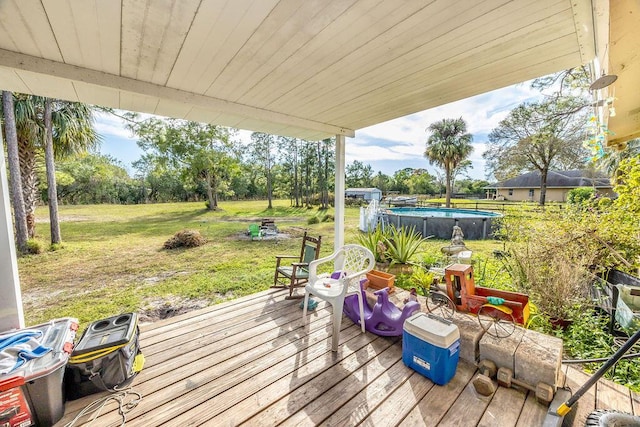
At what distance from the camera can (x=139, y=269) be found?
5.54 metres

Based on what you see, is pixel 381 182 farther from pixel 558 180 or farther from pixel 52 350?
pixel 52 350

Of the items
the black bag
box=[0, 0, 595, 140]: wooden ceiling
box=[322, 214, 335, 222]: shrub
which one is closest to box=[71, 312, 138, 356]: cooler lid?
the black bag

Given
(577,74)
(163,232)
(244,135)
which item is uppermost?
(244,135)

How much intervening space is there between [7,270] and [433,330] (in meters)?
3.27

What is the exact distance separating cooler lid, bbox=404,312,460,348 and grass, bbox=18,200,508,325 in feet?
7.60

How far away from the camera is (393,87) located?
7.32ft

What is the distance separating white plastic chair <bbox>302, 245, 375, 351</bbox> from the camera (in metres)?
2.20

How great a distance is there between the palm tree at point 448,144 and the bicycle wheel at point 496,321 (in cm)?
1642

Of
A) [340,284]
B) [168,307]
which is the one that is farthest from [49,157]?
[340,284]

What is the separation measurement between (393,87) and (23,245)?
860cm

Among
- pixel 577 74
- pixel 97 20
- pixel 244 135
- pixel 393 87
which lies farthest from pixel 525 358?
pixel 244 135

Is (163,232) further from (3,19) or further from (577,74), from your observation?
(577,74)

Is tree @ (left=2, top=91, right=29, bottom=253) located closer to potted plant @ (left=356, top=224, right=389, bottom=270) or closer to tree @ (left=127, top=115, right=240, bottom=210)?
tree @ (left=127, top=115, right=240, bottom=210)

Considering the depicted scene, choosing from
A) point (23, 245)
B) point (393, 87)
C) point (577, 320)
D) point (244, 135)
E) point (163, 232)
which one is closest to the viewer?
point (393, 87)
